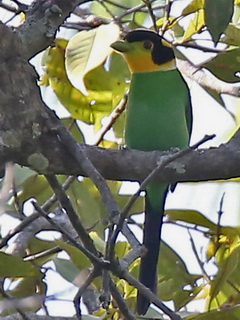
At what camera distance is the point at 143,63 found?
2.43 meters

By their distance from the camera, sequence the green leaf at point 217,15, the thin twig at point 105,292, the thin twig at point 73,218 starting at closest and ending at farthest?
the thin twig at point 105,292 → the thin twig at point 73,218 → the green leaf at point 217,15

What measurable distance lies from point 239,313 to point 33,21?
2.28ft

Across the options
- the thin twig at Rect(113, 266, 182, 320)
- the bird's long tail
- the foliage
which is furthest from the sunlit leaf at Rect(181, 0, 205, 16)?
the thin twig at Rect(113, 266, 182, 320)

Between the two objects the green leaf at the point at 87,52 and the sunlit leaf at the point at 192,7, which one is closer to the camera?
the green leaf at the point at 87,52

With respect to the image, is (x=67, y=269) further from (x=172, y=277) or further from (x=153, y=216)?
(x=153, y=216)

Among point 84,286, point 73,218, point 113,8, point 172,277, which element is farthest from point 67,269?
point 113,8

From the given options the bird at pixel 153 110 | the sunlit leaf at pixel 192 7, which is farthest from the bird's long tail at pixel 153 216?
the sunlit leaf at pixel 192 7

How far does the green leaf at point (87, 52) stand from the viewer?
70.4 inches

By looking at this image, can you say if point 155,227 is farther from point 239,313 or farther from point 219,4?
point 219,4

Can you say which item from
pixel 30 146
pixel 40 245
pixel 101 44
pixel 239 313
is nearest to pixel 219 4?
pixel 101 44

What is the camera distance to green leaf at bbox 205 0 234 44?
165cm

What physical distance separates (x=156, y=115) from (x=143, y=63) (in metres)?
0.23

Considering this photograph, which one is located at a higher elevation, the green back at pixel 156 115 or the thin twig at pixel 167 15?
the thin twig at pixel 167 15

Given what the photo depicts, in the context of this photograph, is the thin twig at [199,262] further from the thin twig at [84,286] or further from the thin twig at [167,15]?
the thin twig at [84,286]
